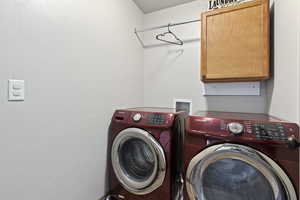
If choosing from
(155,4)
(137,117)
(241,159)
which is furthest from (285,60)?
(155,4)

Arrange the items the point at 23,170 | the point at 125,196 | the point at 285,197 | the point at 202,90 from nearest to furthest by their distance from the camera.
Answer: the point at 285,197 < the point at 23,170 < the point at 125,196 < the point at 202,90

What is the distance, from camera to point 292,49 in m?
0.95

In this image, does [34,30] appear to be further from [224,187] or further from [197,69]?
A: [224,187]

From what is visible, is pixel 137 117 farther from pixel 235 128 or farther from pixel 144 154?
pixel 235 128

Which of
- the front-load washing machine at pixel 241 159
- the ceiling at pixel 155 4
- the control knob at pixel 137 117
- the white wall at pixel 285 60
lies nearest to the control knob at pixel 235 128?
the front-load washing machine at pixel 241 159

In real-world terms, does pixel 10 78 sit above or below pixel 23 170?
above

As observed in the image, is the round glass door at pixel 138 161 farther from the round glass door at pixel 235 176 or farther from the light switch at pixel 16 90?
the light switch at pixel 16 90

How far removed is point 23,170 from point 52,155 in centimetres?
18

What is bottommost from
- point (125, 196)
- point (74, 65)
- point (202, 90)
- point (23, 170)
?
point (125, 196)

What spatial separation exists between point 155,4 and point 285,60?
61.8 inches

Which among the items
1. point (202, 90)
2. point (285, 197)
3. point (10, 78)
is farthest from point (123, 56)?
point (285, 197)

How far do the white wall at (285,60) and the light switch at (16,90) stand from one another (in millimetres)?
1598

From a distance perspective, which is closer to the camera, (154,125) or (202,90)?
(154,125)

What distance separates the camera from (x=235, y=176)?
1088 millimetres
